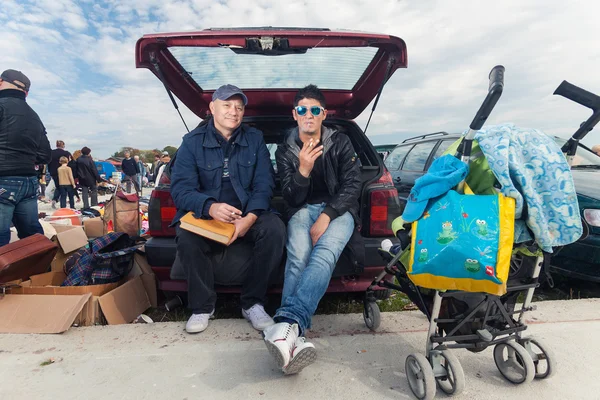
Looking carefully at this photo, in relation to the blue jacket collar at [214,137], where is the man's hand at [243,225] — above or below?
below

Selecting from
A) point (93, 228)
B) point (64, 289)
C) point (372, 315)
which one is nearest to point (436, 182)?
point (372, 315)

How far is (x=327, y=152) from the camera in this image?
2.54 m

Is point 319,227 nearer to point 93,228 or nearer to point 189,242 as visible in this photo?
point 189,242

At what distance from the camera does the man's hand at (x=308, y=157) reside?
229cm

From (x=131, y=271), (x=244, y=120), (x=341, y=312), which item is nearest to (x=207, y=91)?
(x=244, y=120)

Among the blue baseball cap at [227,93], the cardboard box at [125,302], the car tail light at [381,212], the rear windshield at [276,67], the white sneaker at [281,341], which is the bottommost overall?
the cardboard box at [125,302]

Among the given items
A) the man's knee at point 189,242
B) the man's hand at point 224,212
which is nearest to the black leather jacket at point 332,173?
the man's hand at point 224,212

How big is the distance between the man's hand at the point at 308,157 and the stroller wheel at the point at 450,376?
1277mm

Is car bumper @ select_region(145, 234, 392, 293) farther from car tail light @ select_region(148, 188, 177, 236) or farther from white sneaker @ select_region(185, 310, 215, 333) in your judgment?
white sneaker @ select_region(185, 310, 215, 333)

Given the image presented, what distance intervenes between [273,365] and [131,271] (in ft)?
5.44

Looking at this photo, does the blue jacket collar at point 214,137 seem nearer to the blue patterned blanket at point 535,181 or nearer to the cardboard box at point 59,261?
the blue patterned blanket at point 535,181

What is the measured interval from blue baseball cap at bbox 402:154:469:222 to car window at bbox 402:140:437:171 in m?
3.65

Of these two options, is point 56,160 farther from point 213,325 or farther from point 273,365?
point 273,365

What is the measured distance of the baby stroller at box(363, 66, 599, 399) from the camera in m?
1.57
